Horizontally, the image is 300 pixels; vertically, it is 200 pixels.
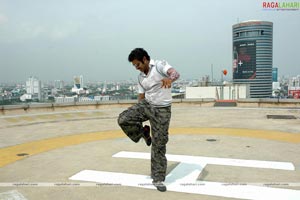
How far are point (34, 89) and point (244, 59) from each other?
111 meters

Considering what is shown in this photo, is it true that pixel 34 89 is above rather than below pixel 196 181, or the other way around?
above

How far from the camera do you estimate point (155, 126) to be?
12.8 feet

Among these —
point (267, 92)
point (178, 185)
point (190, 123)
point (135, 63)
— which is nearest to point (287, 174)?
point (178, 185)

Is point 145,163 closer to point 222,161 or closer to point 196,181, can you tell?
point 196,181

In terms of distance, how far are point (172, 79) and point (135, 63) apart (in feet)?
2.24

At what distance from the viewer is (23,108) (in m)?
13.8

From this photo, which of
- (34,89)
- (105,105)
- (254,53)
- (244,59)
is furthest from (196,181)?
(244,59)

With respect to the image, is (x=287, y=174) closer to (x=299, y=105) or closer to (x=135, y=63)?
(x=135, y=63)

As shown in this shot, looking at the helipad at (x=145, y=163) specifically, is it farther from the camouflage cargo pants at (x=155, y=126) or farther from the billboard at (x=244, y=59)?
the billboard at (x=244, y=59)

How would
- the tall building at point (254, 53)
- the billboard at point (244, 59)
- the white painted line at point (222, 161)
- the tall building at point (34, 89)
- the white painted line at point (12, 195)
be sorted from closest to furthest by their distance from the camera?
the white painted line at point (12, 195) → the white painted line at point (222, 161) → the tall building at point (34, 89) → the billboard at point (244, 59) → the tall building at point (254, 53)

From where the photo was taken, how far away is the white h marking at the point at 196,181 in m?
3.57

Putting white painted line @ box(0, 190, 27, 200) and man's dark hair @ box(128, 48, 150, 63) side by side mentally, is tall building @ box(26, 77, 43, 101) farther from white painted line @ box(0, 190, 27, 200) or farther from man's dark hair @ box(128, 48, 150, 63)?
man's dark hair @ box(128, 48, 150, 63)

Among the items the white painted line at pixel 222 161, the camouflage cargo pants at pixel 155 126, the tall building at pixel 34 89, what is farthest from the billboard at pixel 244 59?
the camouflage cargo pants at pixel 155 126

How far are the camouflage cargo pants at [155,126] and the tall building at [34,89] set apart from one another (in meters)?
12.1
